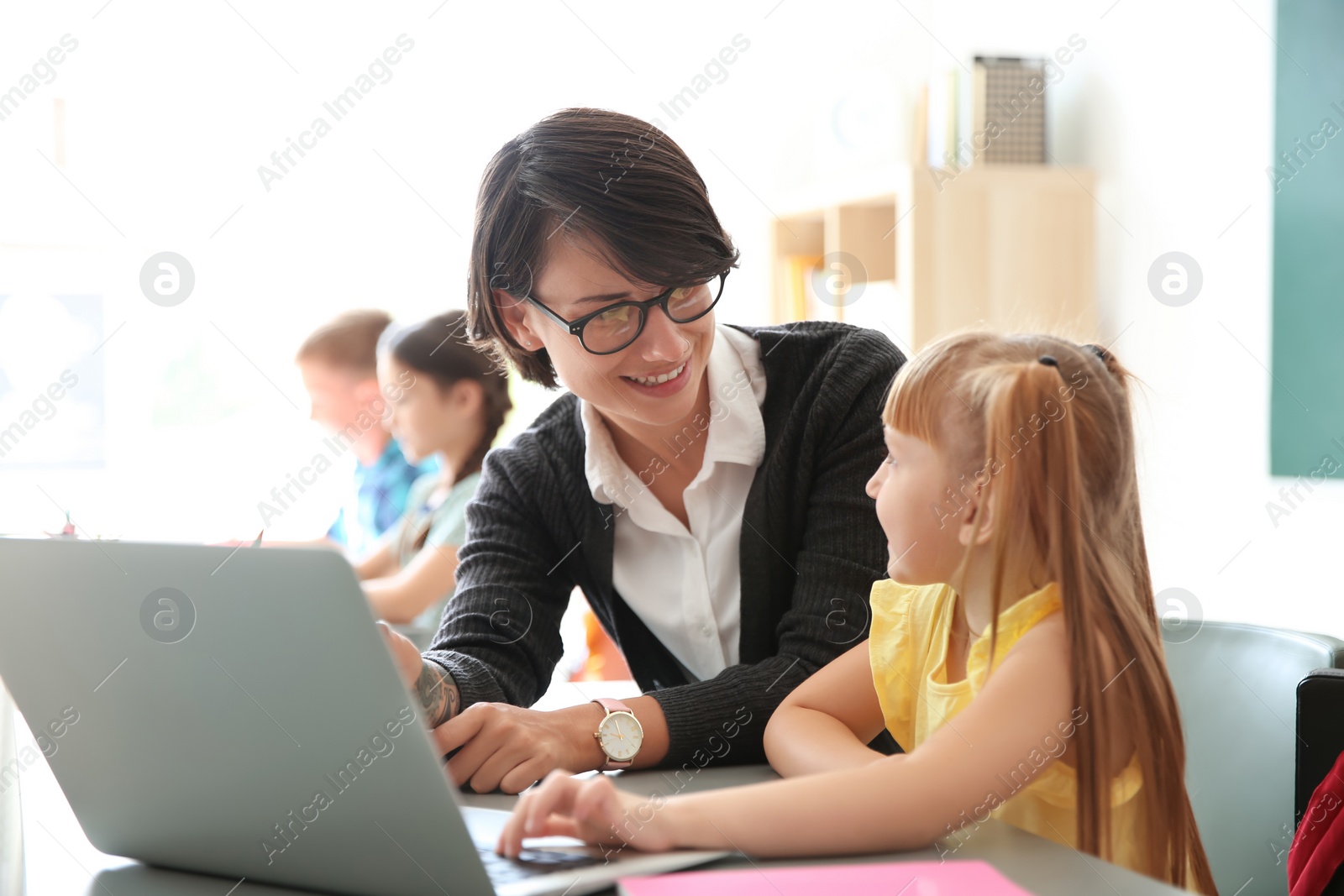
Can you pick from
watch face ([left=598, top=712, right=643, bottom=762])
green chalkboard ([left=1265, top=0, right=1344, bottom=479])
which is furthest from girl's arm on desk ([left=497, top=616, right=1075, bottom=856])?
green chalkboard ([left=1265, top=0, right=1344, bottom=479])

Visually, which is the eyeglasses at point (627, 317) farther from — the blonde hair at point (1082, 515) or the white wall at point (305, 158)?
the white wall at point (305, 158)

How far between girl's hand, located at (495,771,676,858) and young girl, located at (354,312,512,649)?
160 centimetres

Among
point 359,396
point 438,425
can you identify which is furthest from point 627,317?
point 359,396

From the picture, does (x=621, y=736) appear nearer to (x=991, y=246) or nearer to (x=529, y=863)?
(x=529, y=863)

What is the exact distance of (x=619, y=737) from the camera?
95 cm

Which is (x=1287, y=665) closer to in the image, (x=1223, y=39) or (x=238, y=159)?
(x=1223, y=39)

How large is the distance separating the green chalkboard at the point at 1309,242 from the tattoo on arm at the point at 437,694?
5.25 feet

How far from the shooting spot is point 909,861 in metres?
0.68

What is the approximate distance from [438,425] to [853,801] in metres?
1.75

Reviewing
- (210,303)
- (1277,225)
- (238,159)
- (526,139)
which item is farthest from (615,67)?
(526,139)

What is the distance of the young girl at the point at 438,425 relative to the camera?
7.44 ft

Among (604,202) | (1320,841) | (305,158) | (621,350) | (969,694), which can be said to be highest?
(305,158)

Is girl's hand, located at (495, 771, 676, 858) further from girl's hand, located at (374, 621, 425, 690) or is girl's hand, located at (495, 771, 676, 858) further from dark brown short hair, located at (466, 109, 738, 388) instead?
dark brown short hair, located at (466, 109, 738, 388)

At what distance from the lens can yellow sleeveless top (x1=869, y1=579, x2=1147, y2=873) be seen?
846 mm
